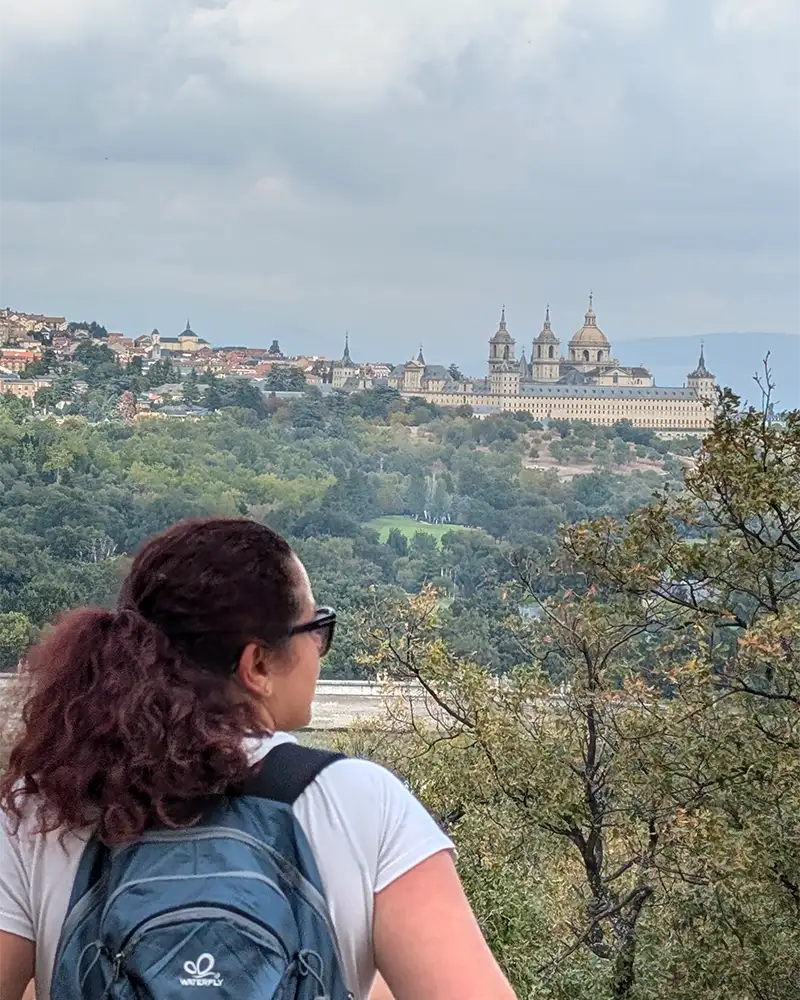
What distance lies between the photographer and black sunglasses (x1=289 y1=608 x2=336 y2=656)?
0.95 m

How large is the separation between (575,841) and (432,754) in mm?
803

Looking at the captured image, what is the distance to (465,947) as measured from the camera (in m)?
0.81

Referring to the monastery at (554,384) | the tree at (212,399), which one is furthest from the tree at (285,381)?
the tree at (212,399)

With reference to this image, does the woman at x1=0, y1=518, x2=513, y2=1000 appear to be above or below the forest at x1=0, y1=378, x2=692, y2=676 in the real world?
above

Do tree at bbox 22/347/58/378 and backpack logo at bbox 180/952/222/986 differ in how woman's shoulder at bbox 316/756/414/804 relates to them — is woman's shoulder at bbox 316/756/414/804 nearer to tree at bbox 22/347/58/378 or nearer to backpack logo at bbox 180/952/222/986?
backpack logo at bbox 180/952/222/986

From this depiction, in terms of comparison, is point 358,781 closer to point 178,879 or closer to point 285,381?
point 178,879

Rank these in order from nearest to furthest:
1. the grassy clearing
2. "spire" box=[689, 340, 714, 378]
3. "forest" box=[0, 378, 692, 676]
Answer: "forest" box=[0, 378, 692, 676], "spire" box=[689, 340, 714, 378], the grassy clearing

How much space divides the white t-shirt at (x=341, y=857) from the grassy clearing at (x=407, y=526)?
1378 inches

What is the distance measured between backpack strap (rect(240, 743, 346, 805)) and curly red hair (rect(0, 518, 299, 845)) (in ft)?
0.04

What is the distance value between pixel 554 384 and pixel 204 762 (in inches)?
→ 2511

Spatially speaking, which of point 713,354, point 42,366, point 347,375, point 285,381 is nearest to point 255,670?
point 42,366

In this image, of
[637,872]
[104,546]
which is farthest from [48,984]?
[104,546]

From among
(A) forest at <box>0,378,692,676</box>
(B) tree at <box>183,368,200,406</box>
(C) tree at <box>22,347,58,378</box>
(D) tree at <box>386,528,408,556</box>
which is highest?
(C) tree at <box>22,347,58,378</box>

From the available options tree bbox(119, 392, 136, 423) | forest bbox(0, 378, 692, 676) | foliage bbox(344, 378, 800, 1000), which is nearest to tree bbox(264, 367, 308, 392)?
forest bbox(0, 378, 692, 676)
